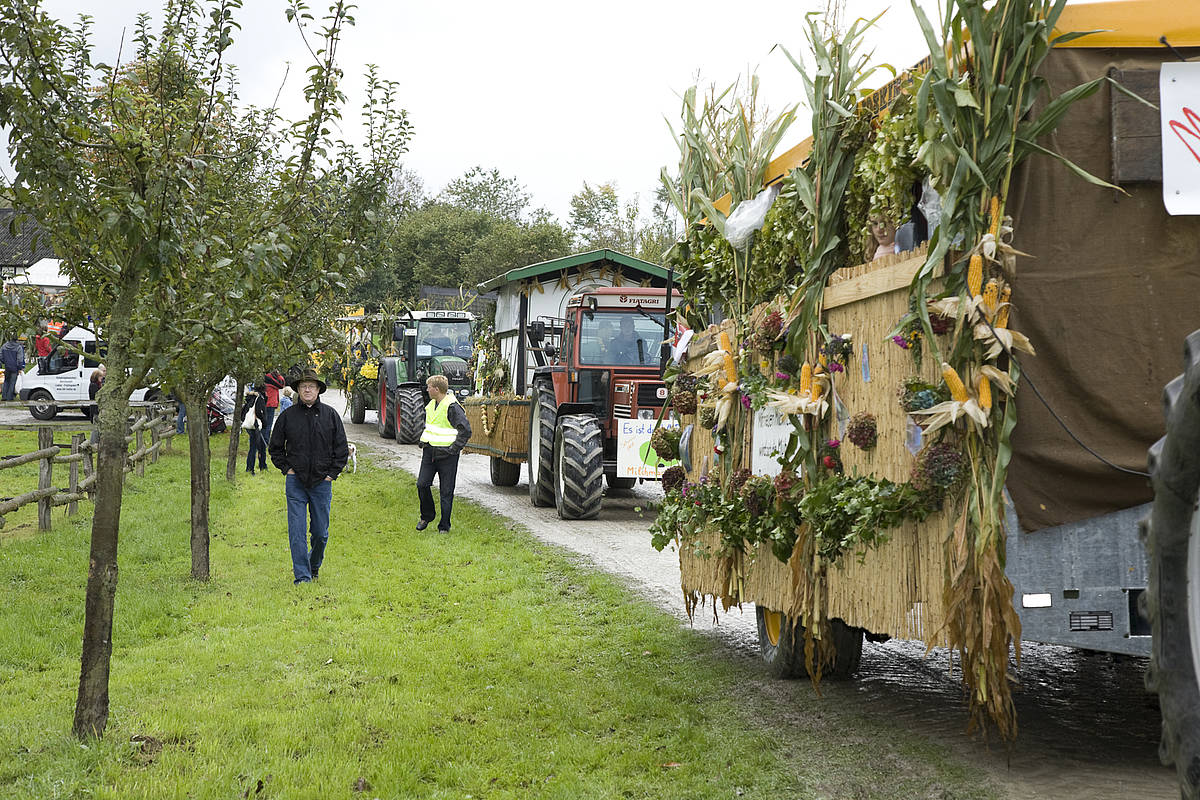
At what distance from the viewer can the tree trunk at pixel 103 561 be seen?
564cm

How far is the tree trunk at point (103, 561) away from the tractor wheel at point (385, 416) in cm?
2297

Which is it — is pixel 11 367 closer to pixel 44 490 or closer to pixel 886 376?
pixel 44 490

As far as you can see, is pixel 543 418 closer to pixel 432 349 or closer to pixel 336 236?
pixel 336 236

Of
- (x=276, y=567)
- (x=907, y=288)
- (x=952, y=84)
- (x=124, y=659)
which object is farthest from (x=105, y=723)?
(x=276, y=567)

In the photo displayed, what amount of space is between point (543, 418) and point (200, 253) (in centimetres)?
971

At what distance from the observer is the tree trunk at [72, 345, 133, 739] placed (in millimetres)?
5637

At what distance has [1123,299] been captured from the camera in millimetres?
4402

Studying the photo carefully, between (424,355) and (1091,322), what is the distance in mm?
25185

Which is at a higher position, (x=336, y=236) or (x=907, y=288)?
(x=336, y=236)

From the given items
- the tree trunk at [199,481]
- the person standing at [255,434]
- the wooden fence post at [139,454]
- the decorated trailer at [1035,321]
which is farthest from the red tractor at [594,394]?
the decorated trailer at [1035,321]

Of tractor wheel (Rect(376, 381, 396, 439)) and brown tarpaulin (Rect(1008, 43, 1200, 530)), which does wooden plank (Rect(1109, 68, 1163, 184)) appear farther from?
tractor wheel (Rect(376, 381, 396, 439))

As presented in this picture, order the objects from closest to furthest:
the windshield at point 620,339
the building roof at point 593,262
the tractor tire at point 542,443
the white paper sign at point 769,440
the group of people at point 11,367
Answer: the white paper sign at point 769,440, the tractor tire at point 542,443, the windshield at point 620,339, the building roof at point 593,262, the group of people at point 11,367

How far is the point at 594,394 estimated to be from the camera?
15078 millimetres

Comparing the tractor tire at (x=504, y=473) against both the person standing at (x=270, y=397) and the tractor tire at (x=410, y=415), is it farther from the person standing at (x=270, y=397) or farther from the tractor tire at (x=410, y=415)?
the tractor tire at (x=410, y=415)
